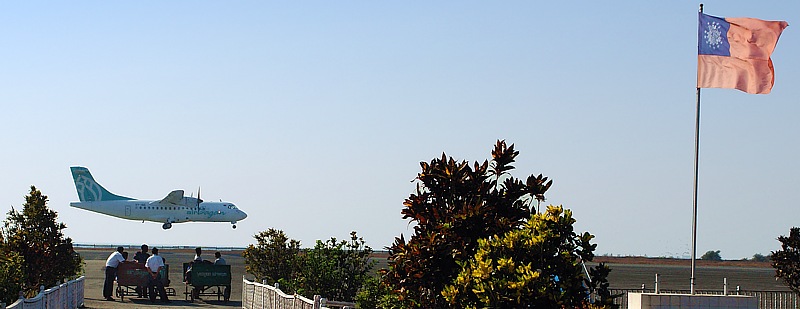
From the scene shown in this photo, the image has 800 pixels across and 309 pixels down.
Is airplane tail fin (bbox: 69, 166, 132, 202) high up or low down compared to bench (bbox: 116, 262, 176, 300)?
up

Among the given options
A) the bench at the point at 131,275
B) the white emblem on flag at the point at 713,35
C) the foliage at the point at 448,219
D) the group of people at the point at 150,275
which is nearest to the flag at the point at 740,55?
the white emblem on flag at the point at 713,35

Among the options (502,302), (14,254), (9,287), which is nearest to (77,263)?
(14,254)

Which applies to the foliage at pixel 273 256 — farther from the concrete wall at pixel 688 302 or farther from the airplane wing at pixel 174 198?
the airplane wing at pixel 174 198

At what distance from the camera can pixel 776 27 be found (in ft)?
66.6

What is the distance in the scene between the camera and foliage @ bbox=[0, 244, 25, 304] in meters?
23.1

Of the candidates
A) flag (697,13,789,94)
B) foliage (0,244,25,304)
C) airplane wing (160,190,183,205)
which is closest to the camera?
flag (697,13,789,94)

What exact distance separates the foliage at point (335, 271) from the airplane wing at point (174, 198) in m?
72.2

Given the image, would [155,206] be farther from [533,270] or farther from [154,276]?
[533,270]

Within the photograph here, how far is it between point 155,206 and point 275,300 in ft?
248

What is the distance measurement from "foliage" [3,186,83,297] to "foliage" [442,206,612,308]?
1733 centimetres

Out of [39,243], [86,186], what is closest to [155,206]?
[86,186]

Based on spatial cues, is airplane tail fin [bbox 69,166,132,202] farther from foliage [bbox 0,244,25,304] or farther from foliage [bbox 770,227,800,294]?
foliage [bbox 770,227,800,294]

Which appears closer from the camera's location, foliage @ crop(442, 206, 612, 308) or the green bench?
foliage @ crop(442, 206, 612, 308)

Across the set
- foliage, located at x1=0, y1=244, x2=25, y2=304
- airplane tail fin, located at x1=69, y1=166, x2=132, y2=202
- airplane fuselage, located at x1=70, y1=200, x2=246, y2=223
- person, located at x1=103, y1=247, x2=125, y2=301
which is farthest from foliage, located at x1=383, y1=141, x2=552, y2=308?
airplane tail fin, located at x1=69, y1=166, x2=132, y2=202
